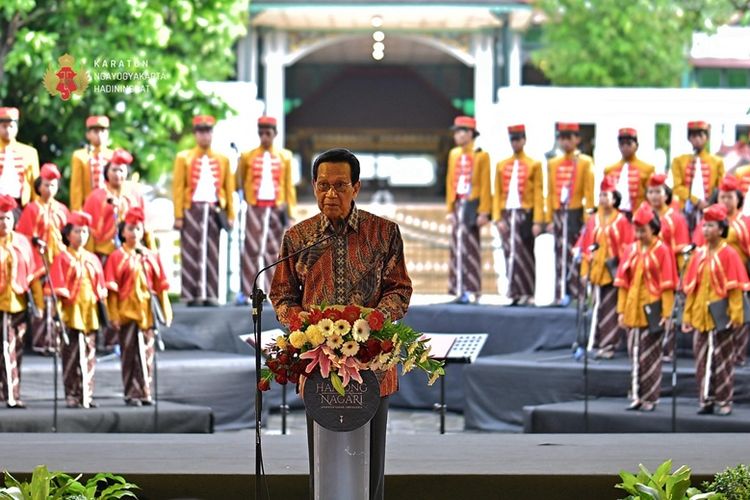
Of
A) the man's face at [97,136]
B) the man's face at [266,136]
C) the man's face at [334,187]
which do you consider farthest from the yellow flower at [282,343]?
the man's face at [266,136]

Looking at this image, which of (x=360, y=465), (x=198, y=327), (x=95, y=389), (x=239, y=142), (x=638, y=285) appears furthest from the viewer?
(x=239, y=142)

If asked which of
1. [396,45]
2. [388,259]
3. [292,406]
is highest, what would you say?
[396,45]

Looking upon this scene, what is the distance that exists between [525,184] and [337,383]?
8.15m

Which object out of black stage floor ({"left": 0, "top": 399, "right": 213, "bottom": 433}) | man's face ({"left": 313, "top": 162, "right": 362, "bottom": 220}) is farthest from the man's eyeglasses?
black stage floor ({"left": 0, "top": 399, "right": 213, "bottom": 433})

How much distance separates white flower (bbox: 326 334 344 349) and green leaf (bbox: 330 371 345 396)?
0.10 m

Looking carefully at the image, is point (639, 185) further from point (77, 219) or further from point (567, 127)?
point (77, 219)

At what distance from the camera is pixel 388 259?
16.2 feet

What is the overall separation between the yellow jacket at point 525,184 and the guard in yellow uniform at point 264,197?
1.73 m

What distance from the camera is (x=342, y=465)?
4707mm

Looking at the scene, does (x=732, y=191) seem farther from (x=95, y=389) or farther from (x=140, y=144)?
(x=140, y=144)

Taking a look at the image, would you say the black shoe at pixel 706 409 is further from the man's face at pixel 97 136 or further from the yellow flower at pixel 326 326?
the yellow flower at pixel 326 326

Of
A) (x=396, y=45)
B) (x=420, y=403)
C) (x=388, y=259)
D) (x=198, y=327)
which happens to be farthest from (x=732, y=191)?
(x=396, y=45)

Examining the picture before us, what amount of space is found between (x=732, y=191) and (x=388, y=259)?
564cm

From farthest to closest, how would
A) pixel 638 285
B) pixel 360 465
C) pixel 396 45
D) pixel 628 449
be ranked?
pixel 396 45
pixel 638 285
pixel 628 449
pixel 360 465
